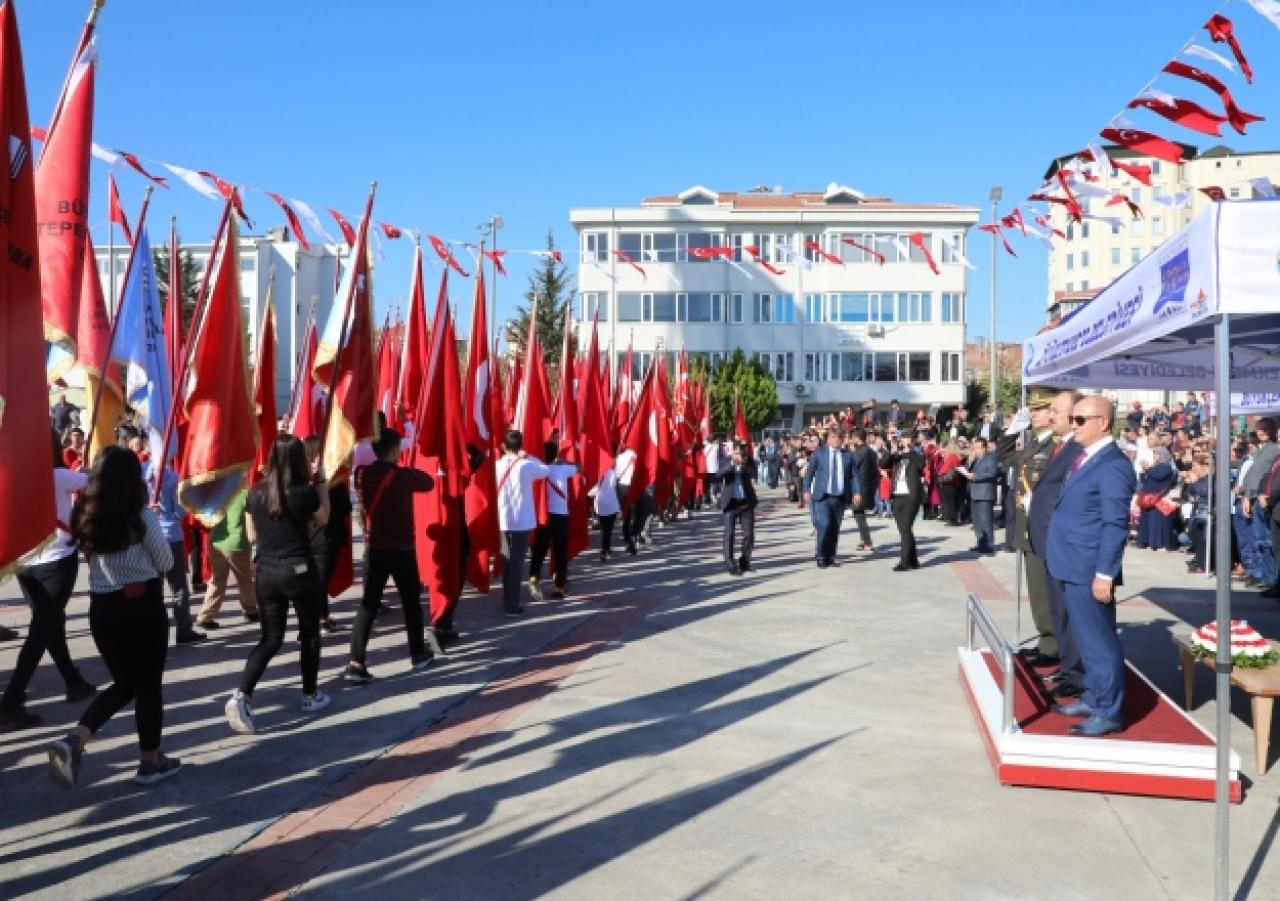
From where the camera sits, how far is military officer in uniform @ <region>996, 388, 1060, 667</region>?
822 centimetres

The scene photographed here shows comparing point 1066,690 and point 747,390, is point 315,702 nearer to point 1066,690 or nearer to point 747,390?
point 1066,690

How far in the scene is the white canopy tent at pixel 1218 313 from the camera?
4395mm

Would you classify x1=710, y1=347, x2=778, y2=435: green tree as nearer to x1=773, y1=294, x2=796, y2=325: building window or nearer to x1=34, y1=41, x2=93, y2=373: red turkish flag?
x1=773, y1=294, x2=796, y2=325: building window

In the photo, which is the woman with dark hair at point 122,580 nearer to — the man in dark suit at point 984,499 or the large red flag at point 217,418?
the large red flag at point 217,418

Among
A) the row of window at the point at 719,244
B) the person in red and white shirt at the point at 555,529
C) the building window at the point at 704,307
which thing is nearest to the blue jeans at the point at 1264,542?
the person in red and white shirt at the point at 555,529

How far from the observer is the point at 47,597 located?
23.4 feet

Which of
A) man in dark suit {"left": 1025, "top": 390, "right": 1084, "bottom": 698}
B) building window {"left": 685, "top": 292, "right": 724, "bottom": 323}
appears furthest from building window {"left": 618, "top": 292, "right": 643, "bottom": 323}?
man in dark suit {"left": 1025, "top": 390, "right": 1084, "bottom": 698}

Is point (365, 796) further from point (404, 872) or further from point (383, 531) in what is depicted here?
point (383, 531)

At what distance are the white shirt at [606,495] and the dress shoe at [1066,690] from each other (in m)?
9.24

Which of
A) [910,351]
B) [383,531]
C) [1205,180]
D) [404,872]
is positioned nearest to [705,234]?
[910,351]

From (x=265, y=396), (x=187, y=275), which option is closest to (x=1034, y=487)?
(x=265, y=396)

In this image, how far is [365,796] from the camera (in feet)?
18.5

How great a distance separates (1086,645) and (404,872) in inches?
157

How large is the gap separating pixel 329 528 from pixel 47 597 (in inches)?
104
